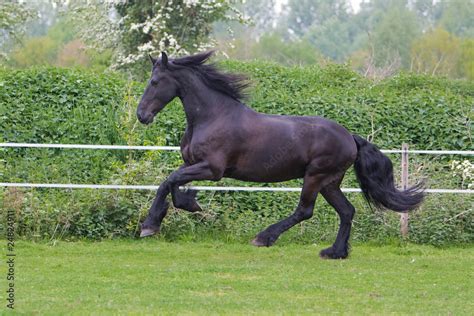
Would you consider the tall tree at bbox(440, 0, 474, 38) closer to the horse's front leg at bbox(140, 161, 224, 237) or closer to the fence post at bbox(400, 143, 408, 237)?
the fence post at bbox(400, 143, 408, 237)

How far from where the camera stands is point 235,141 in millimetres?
9172

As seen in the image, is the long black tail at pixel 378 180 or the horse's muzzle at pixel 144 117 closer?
the horse's muzzle at pixel 144 117

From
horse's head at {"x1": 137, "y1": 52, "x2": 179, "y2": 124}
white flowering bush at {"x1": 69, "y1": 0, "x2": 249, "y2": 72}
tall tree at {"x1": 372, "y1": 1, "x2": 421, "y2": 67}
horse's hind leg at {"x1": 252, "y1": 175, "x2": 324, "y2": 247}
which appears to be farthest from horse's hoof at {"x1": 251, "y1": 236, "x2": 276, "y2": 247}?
tall tree at {"x1": 372, "y1": 1, "x2": 421, "y2": 67}

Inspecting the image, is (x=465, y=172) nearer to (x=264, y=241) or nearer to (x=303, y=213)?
(x=303, y=213)

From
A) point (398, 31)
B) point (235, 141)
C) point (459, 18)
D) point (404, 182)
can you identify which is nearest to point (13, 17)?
point (404, 182)

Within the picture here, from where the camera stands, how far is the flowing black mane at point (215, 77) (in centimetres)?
936

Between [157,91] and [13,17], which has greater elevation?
[13,17]

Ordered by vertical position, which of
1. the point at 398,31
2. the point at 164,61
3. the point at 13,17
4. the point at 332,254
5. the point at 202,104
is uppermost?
the point at 398,31

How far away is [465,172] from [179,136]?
435 cm

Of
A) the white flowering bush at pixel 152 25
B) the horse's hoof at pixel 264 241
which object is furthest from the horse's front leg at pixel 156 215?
the white flowering bush at pixel 152 25

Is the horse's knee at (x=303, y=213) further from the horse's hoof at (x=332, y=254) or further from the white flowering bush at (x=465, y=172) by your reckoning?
the white flowering bush at (x=465, y=172)

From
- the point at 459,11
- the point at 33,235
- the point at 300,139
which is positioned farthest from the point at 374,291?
the point at 459,11

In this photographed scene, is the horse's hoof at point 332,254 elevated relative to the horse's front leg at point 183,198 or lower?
lower

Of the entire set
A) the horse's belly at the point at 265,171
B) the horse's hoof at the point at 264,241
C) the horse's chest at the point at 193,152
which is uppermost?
the horse's chest at the point at 193,152
